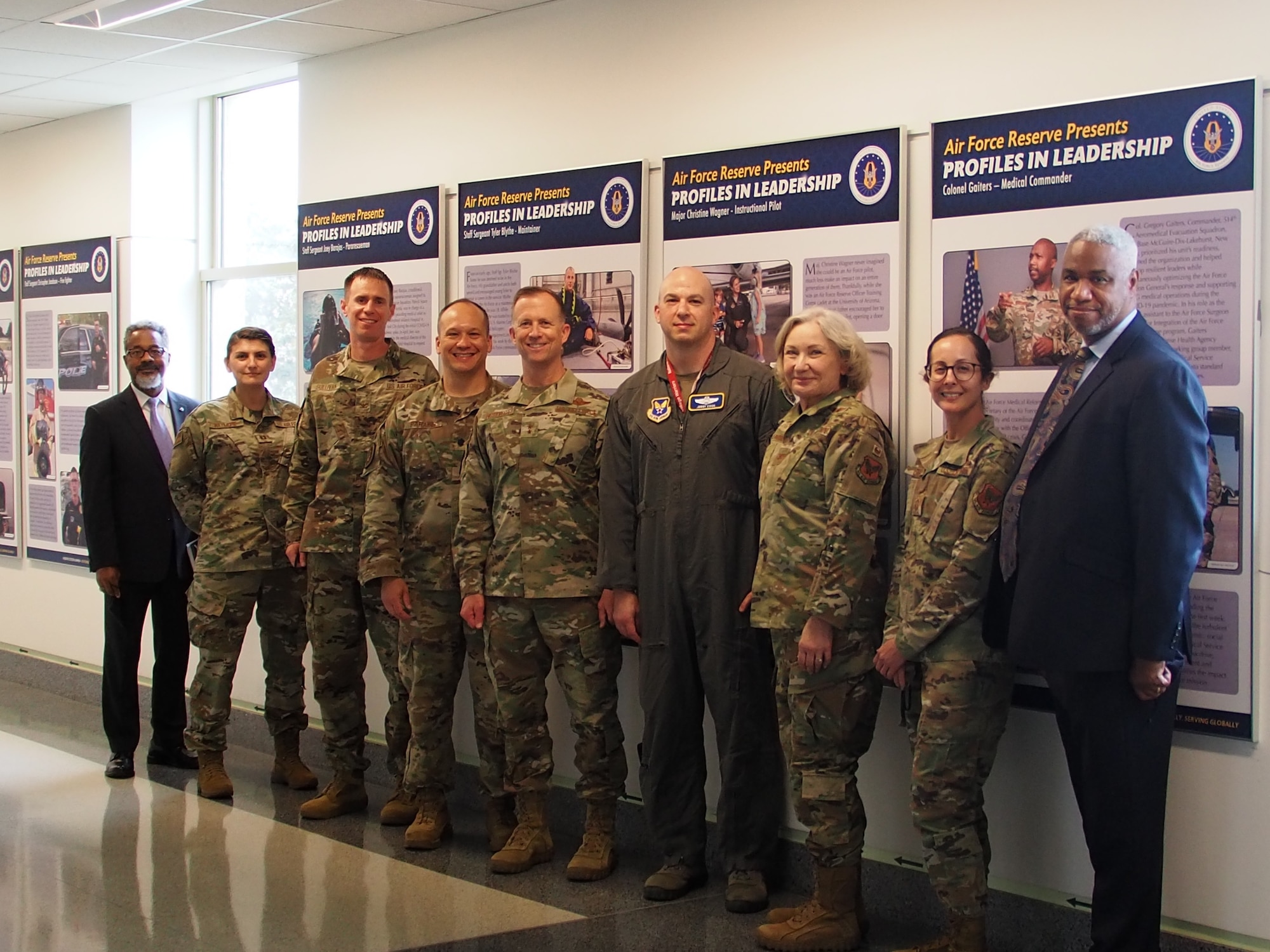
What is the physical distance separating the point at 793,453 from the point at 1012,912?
1.38 m

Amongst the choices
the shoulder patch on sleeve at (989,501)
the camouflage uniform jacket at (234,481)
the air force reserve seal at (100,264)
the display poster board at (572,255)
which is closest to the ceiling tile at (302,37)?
the display poster board at (572,255)

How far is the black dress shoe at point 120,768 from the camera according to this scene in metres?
5.18

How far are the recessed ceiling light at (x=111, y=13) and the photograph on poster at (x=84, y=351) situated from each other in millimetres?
1834

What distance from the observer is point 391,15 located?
193 inches

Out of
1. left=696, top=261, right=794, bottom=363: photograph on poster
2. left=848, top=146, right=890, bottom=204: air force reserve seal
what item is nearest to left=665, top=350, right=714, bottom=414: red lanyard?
left=696, top=261, right=794, bottom=363: photograph on poster

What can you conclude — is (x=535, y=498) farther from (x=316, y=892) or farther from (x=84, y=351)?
(x=84, y=351)

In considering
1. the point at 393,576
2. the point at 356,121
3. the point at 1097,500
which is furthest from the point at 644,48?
the point at 1097,500

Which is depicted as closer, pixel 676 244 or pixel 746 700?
pixel 746 700

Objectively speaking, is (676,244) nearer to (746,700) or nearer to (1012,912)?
(746,700)

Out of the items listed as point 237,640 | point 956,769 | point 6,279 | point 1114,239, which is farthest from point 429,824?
point 6,279

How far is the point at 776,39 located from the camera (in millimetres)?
4043

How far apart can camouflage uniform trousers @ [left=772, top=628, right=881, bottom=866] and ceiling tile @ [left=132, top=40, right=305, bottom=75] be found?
3726 mm

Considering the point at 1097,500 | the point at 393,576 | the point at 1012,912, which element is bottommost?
the point at 1012,912

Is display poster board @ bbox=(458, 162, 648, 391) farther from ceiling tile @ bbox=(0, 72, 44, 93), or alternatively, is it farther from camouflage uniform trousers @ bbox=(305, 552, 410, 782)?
ceiling tile @ bbox=(0, 72, 44, 93)
